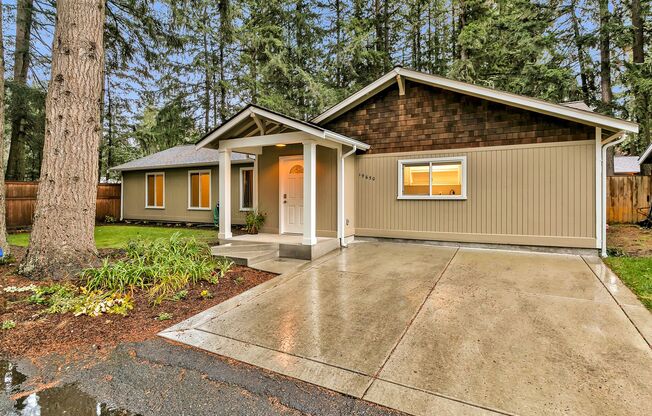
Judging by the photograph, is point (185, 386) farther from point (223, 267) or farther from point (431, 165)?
point (431, 165)

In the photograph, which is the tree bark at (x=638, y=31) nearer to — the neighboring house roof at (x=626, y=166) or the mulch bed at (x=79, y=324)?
the neighboring house roof at (x=626, y=166)

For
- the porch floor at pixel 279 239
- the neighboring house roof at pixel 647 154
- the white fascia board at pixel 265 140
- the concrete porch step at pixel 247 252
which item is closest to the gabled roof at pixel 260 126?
the white fascia board at pixel 265 140

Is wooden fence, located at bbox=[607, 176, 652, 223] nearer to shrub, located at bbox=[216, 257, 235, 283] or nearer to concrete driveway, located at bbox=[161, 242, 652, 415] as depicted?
→ concrete driveway, located at bbox=[161, 242, 652, 415]

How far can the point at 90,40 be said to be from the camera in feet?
16.2

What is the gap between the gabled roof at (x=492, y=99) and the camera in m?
6.17

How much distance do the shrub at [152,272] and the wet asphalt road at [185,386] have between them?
139cm

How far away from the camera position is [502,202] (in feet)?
24.0

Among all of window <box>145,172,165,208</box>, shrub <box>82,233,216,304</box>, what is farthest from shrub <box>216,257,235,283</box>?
window <box>145,172,165,208</box>

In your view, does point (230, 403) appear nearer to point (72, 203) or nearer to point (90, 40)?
point (72, 203)

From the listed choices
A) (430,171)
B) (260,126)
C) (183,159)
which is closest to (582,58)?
(430,171)

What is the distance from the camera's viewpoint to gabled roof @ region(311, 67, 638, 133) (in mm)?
6172

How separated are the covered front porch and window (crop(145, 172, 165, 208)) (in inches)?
256

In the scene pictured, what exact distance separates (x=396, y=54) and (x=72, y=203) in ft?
56.4

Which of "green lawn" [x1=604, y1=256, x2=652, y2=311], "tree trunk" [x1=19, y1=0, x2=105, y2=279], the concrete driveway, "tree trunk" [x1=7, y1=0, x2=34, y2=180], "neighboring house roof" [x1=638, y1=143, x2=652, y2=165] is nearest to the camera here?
the concrete driveway
